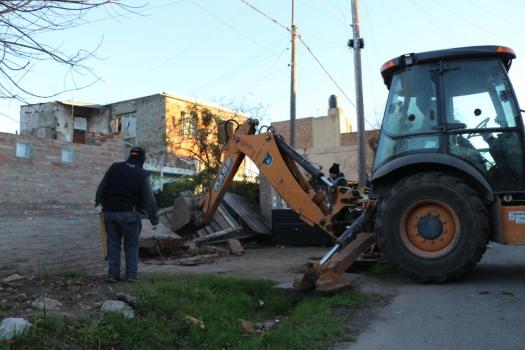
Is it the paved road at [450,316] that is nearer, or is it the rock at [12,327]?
the rock at [12,327]

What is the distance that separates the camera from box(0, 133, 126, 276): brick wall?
701 cm

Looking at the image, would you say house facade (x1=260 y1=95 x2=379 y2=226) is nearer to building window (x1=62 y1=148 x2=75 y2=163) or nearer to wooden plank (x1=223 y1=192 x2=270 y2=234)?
wooden plank (x1=223 y1=192 x2=270 y2=234)

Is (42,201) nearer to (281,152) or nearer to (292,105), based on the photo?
(281,152)

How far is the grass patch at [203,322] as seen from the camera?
13.7 feet

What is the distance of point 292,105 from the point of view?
65.8 ft

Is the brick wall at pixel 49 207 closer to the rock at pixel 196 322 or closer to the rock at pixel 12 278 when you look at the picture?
the rock at pixel 12 278

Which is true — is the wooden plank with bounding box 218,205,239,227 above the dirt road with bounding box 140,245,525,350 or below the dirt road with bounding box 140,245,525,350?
above

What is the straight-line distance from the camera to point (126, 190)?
22.8 ft

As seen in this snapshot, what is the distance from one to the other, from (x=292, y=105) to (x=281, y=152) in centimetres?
1158

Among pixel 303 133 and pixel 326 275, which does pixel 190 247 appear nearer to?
pixel 326 275

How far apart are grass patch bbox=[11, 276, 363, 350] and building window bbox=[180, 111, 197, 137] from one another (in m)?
15.7

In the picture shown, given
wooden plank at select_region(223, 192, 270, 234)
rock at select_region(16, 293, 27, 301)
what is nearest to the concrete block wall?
wooden plank at select_region(223, 192, 270, 234)

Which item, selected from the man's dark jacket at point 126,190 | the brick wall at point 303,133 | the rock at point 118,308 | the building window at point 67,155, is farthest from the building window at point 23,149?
the brick wall at point 303,133

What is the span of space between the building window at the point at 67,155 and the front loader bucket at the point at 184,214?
4617mm
